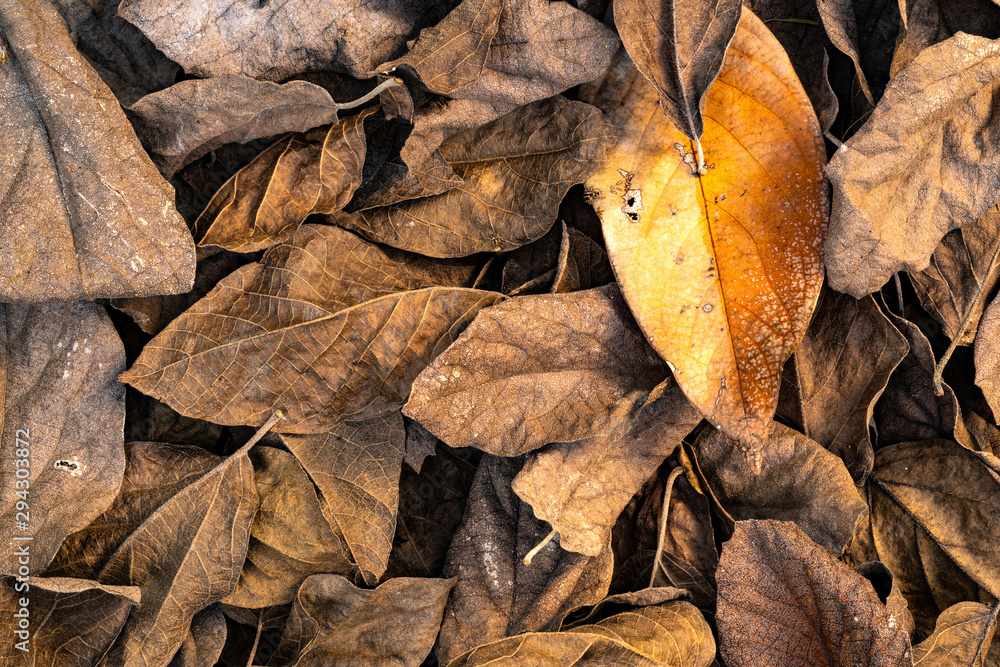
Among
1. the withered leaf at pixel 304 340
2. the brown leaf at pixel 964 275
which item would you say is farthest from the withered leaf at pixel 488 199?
the brown leaf at pixel 964 275

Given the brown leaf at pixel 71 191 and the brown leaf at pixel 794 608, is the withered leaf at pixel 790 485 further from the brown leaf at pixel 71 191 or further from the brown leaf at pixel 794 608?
the brown leaf at pixel 71 191

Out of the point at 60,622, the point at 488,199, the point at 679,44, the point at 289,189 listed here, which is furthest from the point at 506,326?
the point at 60,622

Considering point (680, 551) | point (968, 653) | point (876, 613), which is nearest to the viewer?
point (876, 613)

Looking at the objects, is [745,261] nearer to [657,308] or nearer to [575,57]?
[657,308]

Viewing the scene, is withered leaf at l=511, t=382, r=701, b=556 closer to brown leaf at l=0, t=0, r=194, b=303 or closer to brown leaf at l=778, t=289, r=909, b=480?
brown leaf at l=778, t=289, r=909, b=480

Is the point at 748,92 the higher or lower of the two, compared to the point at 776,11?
lower

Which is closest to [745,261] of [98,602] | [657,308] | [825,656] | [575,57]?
[657,308]
